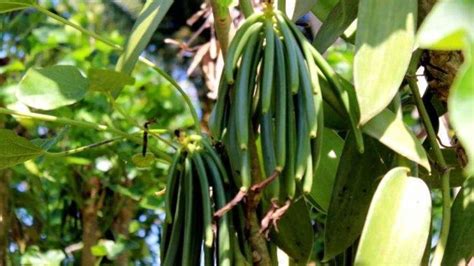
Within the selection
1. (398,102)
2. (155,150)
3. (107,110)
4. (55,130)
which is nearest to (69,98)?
(155,150)

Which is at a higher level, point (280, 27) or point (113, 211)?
point (280, 27)

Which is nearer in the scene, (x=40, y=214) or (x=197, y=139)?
(x=197, y=139)

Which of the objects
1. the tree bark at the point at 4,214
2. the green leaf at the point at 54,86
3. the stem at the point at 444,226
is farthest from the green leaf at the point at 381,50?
the tree bark at the point at 4,214

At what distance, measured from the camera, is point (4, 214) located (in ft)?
4.81

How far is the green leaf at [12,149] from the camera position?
71cm

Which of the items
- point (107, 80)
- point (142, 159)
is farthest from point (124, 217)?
point (107, 80)

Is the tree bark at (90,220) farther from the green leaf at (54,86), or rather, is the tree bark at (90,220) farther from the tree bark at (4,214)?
the green leaf at (54,86)

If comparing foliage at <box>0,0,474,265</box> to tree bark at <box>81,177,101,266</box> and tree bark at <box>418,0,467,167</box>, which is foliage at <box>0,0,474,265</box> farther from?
tree bark at <box>81,177,101,266</box>

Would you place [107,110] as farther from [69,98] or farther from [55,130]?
[69,98]

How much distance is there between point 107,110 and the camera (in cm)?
178

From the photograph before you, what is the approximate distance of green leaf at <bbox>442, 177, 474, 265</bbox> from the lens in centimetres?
61

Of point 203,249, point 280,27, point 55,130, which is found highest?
point 280,27

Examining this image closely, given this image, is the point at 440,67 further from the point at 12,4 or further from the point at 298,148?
the point at 12,4

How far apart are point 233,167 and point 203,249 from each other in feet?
0.17
